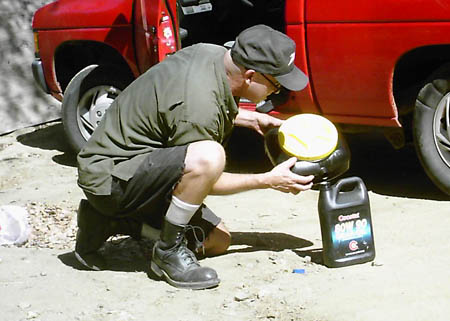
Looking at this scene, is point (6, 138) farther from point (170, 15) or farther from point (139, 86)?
point (139, 86)

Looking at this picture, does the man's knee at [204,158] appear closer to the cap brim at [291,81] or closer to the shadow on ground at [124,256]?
the cap brim at [291,81]

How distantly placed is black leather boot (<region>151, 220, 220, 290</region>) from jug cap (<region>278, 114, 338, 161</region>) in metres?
0.67

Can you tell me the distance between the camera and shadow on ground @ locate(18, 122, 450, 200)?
6.09 m

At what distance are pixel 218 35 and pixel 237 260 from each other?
2.86 m

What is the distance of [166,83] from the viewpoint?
436 cm

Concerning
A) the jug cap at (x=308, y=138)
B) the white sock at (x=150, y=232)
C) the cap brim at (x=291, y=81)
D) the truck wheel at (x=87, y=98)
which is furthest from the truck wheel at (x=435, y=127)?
the truck wheel at (x=87, y=98)

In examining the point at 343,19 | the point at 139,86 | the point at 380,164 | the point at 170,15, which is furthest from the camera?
the point at 380,164

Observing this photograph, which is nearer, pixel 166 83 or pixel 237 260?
pixel 166 83

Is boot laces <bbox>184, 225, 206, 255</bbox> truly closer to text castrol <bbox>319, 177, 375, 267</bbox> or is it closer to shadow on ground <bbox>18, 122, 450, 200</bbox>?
text castrol <bbox>319, 177, 375, 267</bbox>

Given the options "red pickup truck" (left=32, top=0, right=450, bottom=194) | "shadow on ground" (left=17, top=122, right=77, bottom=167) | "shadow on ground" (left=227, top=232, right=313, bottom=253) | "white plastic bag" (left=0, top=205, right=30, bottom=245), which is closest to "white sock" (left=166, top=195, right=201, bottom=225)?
"shadow on ground" (left=227, top=232, right=313, bottom=253)

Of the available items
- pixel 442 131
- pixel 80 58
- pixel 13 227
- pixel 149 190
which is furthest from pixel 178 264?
pixel 80 58

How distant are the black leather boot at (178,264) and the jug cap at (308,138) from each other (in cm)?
67

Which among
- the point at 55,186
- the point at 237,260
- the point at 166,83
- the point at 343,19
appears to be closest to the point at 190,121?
the point at 166,83

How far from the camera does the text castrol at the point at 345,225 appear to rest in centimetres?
454
